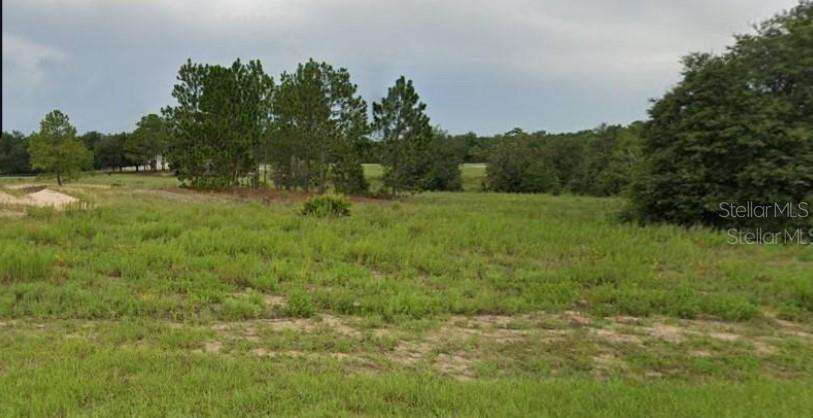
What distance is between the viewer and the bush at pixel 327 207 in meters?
15.5

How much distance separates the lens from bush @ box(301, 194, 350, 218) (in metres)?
15.5

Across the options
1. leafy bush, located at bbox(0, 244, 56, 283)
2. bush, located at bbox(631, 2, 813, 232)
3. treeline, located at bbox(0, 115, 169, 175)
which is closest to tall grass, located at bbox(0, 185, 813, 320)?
leafy bush, located at bbox(0, 244, 56, 283)

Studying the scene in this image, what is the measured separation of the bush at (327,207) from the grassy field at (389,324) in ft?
13.6

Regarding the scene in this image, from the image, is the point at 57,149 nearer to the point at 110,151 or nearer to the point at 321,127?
the point at 321,127

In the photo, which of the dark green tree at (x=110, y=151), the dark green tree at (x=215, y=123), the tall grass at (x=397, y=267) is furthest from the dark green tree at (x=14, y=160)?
the tall grass at (x=397, y=267)

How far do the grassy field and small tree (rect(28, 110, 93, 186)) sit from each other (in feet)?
91.1

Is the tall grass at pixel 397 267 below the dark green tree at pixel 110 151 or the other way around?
below

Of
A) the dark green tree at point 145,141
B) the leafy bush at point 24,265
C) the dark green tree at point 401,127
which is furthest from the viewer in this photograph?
the dark green tree at point 145,141

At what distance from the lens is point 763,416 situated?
351 cm

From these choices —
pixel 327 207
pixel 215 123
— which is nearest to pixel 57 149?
pixel 215 123

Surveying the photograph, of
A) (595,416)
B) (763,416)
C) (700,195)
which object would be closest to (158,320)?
(595,416)

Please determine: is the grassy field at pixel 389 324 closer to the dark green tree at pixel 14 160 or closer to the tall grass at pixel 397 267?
the tall grass at pixel 397 267

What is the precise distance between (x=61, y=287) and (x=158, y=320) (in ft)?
6.31

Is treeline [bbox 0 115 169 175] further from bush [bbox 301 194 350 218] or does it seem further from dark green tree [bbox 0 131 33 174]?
bush [bbox 301 194 350 218]
